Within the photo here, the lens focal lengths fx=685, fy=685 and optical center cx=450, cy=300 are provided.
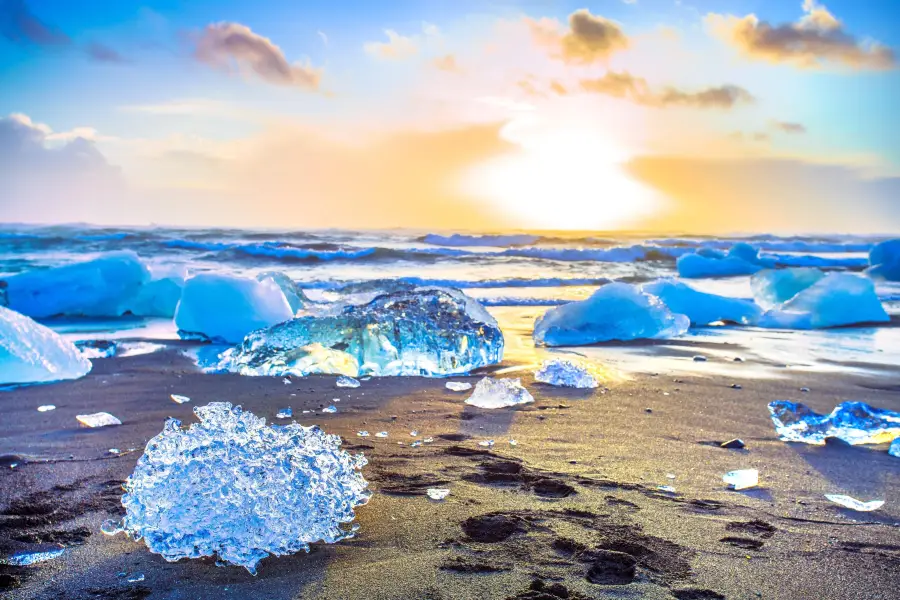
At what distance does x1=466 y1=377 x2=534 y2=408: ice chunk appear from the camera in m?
2.93

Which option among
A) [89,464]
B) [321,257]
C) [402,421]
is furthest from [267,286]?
[321,257]

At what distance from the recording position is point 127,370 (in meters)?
3.71

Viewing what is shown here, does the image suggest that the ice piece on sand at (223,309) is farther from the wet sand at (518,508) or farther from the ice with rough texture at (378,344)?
the wet sand at (518,508)

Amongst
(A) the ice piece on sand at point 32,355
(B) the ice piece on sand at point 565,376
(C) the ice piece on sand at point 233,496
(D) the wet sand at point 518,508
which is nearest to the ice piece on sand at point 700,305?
(B) the ice piece on sand at point 565,376

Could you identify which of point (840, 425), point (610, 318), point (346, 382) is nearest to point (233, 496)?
point (346, 382)

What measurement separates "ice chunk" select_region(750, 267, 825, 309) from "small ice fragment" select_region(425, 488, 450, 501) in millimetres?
6458

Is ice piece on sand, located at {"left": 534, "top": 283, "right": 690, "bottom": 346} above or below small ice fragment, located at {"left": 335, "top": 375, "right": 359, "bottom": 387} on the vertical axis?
above

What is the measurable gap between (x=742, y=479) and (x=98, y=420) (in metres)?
2.27

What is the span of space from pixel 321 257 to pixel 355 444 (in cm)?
1454

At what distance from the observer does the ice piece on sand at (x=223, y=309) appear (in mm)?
4652

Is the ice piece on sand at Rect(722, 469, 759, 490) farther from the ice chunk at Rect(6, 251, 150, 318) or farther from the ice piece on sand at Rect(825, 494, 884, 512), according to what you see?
the ice chunk at Rect(6, 251, 150, 318)

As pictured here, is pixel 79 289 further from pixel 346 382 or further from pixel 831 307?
pixel 831 307

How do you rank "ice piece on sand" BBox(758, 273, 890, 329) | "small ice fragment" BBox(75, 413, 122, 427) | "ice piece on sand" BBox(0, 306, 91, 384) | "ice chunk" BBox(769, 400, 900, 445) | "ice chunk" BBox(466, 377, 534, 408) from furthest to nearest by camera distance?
1. "ice piece on sand" BBox(758, 273, 890, 329)
2. "ice piece on sand" BBox(0, 306, 91, 384)
3. "ice chunk" BBox(466, 377, 534, 408)
4. "small ice fragment" BBox(75, 413, 122, 427)
5. "ice chunk" BBox(769, 400, 900, 445)

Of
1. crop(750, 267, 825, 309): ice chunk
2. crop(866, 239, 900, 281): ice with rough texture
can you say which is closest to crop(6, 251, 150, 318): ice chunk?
crop(750, 267, 825, 309): ice chunk
